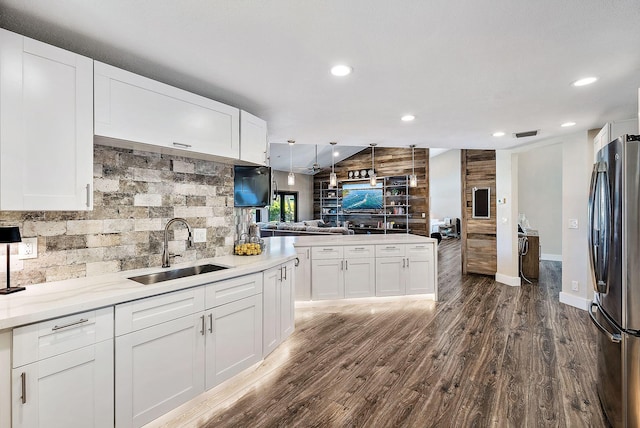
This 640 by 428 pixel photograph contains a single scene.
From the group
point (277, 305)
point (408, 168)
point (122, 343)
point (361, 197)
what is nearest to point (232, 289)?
point (277, 305)

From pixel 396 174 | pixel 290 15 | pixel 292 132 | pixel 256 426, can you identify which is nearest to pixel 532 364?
pixel 256 426

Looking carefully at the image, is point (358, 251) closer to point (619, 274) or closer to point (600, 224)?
point (600, 224)

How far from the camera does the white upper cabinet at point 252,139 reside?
2787 millimetres

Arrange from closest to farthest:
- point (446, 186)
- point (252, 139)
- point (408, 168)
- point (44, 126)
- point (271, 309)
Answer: point (44, 126), point (271, 309), point (252, 139), point (408, 168), point (446, 186)

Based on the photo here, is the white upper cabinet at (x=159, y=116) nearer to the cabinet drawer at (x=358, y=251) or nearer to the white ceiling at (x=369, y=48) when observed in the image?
the white ceiling at (x=369, y=48)

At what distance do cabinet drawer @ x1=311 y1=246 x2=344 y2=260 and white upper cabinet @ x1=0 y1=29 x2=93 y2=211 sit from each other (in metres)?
2.67

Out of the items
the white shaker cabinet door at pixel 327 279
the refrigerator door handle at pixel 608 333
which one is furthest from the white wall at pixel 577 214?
the white shaker cabinet door at pixel 327 279

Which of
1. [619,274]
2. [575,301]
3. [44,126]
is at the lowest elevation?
[575,301]

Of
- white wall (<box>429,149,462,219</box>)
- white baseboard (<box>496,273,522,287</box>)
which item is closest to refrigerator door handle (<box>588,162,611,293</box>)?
white baseboard (<box>496,273,522,287</box>)

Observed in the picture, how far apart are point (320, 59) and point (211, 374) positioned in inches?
90.6

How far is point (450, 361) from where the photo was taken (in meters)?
2.72

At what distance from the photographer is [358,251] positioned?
4.24 m

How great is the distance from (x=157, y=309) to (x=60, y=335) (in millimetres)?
457

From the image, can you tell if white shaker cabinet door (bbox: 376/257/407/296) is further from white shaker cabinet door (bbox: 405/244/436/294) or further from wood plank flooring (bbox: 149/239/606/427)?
wood plank flooring (bbox: 149/239/606/427)
